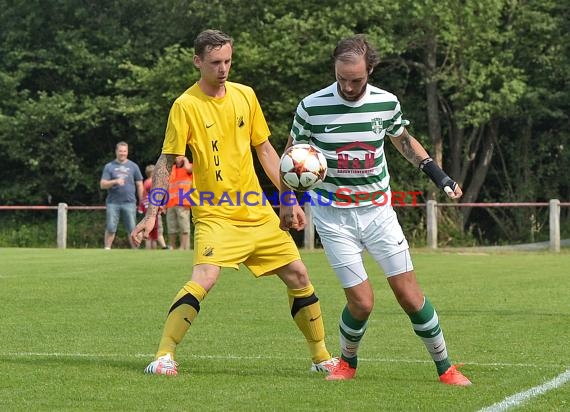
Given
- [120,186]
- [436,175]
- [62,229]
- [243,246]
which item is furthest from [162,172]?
[62,229]

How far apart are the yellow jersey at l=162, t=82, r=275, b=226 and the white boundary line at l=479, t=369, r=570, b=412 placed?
2.25 meters

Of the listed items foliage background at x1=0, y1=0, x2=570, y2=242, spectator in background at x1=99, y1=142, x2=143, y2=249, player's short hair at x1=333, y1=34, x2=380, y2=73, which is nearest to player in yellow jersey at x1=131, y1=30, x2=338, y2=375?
player's short hair at x1=333, y1=34, x2=380, y2=73

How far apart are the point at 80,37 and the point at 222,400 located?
109ft

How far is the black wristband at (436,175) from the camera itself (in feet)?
24.0

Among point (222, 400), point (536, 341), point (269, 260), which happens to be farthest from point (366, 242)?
point (536, 341)

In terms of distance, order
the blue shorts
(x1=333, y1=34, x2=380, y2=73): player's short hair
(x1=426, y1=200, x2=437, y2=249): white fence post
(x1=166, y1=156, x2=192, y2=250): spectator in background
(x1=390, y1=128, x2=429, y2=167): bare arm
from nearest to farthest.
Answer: (x1=333, y1=34, x2=380, y2=73): player's short hair < (x1=390, y1=128, x2=429, y2=167): bare arm < (x1=166, y1=156, x2=192, y2=250): spectator in background < the blue shorts < (x1=426, y1=200, x2=437, y2=249): white fence post

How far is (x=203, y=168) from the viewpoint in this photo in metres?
7.95

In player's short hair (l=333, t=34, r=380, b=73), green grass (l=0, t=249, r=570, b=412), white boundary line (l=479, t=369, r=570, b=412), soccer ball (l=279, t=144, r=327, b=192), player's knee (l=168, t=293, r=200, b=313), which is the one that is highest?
player's short hair (l=333, t=34, r=380, b=73)

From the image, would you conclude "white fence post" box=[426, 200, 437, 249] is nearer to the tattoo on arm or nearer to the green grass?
the green grass

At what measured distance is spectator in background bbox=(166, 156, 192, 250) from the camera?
2331 centimetres

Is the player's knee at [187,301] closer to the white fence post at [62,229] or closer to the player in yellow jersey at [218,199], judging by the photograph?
the player in yellow jersey at [218,199]

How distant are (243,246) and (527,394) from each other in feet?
7.30

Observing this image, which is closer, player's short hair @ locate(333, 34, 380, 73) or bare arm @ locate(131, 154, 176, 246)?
player's short hair @ locate(333, 34, 380, 73)

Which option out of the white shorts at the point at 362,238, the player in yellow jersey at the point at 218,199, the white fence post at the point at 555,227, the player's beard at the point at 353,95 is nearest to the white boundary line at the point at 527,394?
the white shorts at the point at 362,238
